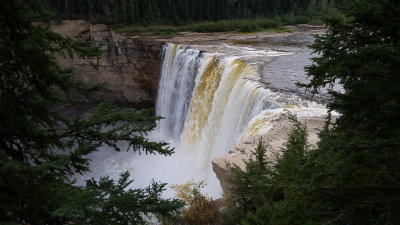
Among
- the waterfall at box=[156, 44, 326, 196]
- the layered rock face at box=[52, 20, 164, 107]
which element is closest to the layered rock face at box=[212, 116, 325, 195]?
the waterfall at box=[156, 44, 326, 196]

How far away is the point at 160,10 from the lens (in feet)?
156

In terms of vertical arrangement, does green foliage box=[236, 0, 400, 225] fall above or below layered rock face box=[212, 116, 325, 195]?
above

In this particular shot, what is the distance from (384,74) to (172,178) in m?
14.6

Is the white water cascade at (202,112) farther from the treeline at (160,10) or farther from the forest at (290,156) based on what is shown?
the treeline at (160,10)

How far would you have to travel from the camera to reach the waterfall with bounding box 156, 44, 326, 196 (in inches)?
446

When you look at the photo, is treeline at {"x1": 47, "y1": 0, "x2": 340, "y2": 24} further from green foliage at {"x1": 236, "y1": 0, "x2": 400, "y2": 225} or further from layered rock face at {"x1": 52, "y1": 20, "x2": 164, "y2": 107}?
green foliage at {"x1": 236, "y1": 0, "x2": 400, "y2": 225}

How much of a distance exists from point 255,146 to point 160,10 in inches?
1680

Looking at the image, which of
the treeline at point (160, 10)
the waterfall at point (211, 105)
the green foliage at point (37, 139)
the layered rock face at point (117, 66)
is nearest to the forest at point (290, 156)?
the green foliage at point (37, 139)

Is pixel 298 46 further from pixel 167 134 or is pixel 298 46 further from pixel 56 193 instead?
pixel 56 193

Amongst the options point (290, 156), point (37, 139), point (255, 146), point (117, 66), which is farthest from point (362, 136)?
point (117, 66)

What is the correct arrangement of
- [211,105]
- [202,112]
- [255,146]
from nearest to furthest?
1. [255,146]
2. [211,105]
3. [202,112]

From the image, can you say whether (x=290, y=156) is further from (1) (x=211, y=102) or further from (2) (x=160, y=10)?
(2) (x=160, y=10)

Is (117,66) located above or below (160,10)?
below

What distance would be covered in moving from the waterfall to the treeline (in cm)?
2112
